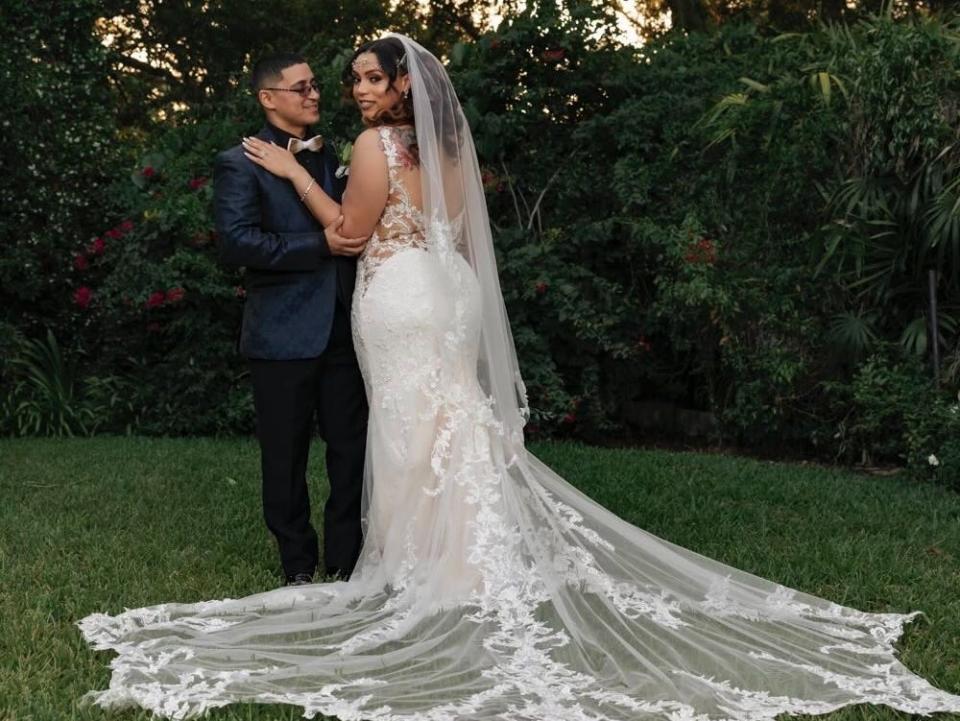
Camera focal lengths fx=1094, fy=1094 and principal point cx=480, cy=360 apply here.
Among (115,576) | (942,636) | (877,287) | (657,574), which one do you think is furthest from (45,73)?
(942,636)

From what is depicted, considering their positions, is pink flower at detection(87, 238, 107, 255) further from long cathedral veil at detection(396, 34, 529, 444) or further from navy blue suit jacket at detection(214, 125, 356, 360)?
long cathedral veil at detection(396, 34, 529, 444)

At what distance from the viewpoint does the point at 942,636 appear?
12.0 feet

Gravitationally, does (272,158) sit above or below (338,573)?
above

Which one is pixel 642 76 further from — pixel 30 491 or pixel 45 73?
pixel 30 491

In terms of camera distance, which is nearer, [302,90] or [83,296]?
[302,90]

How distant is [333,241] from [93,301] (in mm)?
6003

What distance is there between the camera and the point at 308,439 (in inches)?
169

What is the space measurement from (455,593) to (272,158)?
1.71 metres

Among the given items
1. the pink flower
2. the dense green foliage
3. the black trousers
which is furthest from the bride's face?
the pink flower

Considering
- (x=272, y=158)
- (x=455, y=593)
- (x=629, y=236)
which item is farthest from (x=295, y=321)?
(x=629, y=236)

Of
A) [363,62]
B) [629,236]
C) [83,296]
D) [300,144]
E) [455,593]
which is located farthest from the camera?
[83,296]

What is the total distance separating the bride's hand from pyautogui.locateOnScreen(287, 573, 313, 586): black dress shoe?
1.52 meters

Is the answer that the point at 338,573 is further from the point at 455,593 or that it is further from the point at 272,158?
the point at 272,158

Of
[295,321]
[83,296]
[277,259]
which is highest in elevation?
[277,259]
